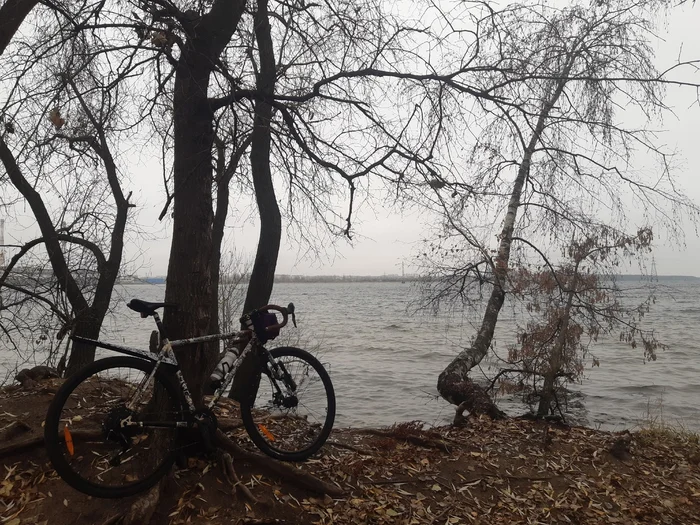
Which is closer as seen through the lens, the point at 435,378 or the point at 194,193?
the point at 194,193

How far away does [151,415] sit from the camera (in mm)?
3666

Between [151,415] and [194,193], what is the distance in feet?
5.29

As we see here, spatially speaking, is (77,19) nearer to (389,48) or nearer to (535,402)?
(389,48)

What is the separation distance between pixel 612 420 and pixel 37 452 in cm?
871

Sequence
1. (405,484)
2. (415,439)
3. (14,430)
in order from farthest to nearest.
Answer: (415,439)
(405,484)
(14,430)

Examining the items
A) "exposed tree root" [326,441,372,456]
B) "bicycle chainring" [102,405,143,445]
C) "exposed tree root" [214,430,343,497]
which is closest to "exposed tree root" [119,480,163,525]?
"bicycle chainring" [102,405,143,445]

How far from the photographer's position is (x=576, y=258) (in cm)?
750

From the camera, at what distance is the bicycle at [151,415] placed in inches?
129

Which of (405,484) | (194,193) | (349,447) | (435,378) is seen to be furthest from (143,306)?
(435,378)

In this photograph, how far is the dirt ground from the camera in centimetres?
336

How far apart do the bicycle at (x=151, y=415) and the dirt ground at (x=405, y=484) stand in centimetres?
16

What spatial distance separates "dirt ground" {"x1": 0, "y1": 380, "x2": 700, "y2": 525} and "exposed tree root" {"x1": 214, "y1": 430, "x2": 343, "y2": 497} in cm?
4

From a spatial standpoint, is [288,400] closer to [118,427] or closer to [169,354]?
[169,354]

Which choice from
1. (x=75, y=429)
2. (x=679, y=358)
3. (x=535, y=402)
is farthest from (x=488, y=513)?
(x=679, y=358)
